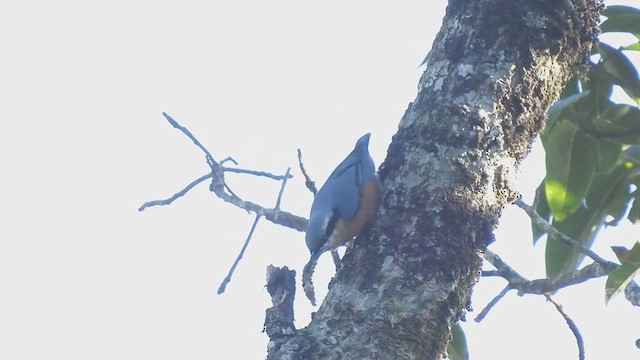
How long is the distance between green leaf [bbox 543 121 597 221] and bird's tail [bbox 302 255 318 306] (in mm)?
1040

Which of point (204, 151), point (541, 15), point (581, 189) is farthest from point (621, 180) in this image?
point (204, 151)

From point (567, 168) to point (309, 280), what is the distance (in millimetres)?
1323

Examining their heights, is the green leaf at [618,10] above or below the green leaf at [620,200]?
above

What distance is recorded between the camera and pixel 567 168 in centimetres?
398

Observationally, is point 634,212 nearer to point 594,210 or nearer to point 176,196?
point 594,210

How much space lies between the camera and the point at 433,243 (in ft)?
8.11

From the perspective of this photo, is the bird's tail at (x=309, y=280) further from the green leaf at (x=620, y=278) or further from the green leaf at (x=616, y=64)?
the green leaf at (x=616, y=64)

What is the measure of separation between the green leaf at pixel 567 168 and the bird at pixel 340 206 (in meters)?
0.76

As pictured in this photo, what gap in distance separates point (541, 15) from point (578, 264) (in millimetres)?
1515

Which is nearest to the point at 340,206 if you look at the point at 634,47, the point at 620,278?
the point at 620,278

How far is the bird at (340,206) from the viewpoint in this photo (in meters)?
3.45

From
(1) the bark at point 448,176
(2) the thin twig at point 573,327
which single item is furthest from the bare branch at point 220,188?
(2) the thin twig at point 573,327

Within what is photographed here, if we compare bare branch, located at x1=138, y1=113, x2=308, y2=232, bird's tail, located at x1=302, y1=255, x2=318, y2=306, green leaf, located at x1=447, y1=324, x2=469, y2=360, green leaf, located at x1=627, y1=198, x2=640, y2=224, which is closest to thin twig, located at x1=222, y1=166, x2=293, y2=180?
bare branch, located at x1=138, y1=113, x2=308, y2=232

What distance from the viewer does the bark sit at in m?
2.32
